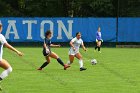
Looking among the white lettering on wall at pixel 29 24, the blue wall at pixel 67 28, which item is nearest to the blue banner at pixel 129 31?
the blue wall at pixel 67 28

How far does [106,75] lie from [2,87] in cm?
558

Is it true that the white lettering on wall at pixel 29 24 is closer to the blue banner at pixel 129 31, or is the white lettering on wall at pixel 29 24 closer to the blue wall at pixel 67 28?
the blue wall at pixel 67 28

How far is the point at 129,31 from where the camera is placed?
46.5m

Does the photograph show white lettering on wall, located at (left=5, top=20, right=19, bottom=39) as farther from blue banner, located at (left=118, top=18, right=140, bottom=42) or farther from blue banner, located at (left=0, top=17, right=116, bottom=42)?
blue banner, located at (left=118, top=18, right=140, bottom=42)

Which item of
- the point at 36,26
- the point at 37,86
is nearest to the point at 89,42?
the point at 36,26

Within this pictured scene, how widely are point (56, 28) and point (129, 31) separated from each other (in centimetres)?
669

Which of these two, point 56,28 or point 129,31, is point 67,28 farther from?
point 129,31

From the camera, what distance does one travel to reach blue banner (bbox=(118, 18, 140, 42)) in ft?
152

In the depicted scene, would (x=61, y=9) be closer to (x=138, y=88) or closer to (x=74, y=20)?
(x=74, y=20)

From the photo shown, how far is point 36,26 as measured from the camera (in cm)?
4697

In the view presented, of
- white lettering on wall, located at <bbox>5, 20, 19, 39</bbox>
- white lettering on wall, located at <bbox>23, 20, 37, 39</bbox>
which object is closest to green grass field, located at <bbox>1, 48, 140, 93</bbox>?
white lettering on wall, located at <bbox>5, 20, 19, 39</bbox>

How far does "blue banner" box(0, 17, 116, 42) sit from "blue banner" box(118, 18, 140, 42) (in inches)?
25.2

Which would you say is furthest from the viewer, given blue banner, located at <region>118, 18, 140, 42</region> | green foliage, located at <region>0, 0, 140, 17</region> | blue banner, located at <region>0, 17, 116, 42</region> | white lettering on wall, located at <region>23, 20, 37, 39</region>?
green foliage, located at <region>0, 0, 140, 17</region>

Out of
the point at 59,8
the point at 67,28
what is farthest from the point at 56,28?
the point at 59,8
